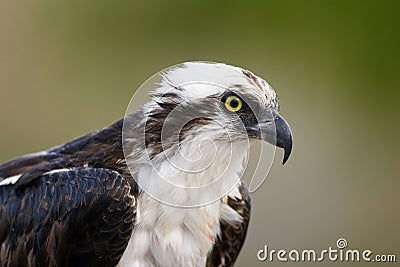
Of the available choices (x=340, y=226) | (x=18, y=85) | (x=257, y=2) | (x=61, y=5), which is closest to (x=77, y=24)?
(x=61, y=5)

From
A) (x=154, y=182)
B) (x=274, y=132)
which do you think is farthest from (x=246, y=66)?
(x=274, y=132)

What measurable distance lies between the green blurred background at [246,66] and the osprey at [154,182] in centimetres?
459

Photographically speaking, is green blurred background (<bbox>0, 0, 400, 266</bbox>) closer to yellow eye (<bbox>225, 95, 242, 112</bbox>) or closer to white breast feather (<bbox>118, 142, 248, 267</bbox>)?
white breast feather (<bbox>118, 142, 248, 267</bbox>)

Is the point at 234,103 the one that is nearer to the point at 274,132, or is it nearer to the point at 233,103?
the point at 233,103

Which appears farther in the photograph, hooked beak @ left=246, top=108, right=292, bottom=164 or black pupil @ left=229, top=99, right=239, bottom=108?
black pupil @ left=229, top=99, right=239, bottom=108

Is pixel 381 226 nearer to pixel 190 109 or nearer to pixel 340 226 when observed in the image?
pixel 340 226

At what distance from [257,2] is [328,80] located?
126cm

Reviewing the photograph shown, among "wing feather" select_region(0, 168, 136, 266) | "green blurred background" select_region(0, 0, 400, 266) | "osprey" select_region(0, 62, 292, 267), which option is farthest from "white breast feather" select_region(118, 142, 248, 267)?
"green blurred background" select_region(0, 0, 400, 266)

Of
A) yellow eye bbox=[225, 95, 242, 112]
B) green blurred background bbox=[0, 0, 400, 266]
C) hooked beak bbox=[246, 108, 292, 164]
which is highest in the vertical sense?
yellow eye bbox=[225, 95, 242, 112]

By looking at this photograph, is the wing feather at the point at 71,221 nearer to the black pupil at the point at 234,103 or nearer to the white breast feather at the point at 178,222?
the white breast feather at the point at 178,222

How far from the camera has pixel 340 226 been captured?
9.21 metres

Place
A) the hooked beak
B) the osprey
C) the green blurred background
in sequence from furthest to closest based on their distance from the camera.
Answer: the green blurred background → the osprey → the hooked beak

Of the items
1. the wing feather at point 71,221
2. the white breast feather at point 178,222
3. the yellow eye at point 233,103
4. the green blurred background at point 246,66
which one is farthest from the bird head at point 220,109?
the green blurred background at point 246,66

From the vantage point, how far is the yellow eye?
15.8ft
